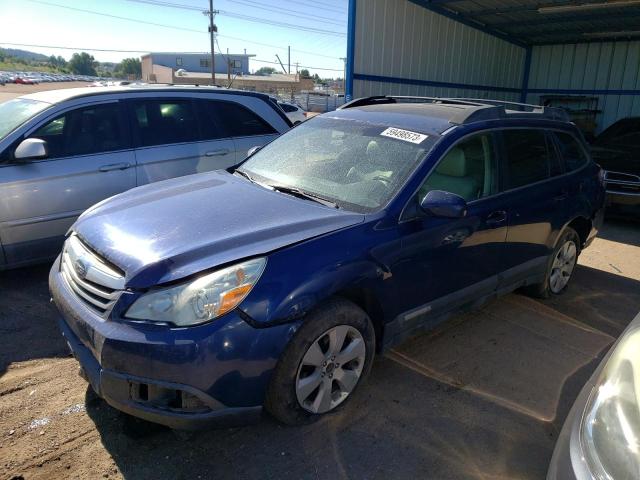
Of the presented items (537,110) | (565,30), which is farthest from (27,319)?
(565,30)

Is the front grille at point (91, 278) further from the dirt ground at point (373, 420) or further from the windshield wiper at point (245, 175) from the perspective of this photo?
the windshield wiper at point (245, 175)

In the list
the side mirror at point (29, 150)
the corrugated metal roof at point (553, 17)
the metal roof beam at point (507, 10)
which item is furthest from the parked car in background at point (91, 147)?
the metal roof beam at point (507, 10)

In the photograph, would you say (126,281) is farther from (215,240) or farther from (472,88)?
(472,88)

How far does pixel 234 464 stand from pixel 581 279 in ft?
14.6

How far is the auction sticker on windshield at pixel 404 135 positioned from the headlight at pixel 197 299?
5.20 ft

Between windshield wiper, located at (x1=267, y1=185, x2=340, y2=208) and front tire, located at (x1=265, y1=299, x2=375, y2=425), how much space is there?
25.3 inches

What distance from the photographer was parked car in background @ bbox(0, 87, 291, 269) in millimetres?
4242

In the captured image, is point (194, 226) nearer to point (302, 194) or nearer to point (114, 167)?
point (302, 194)

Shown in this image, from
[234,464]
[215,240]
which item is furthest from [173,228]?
[234,464]

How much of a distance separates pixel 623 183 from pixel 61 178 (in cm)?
754

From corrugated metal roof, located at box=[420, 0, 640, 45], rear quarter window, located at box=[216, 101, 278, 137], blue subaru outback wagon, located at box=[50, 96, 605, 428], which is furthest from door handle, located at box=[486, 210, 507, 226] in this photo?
corrugated metal roof, located at box=[420, 0, 640, 45]

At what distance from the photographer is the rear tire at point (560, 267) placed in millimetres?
4480

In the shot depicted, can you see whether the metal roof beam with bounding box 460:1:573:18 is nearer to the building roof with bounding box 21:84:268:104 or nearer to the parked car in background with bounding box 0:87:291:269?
the parked car in background with bounding box 0:87:291:269

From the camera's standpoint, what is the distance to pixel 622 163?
308 inches
